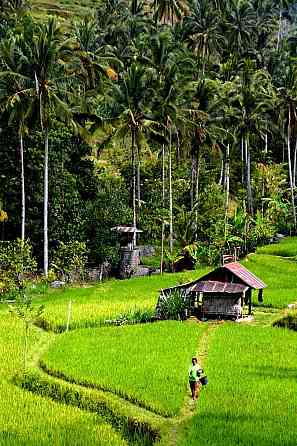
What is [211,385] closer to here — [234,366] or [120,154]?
[234,366]

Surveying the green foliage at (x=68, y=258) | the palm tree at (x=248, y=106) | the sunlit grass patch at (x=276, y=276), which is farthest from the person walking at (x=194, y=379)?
the palm tree at (x=248, y=106)

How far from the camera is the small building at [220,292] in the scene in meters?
24.3

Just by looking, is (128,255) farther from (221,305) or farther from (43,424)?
(43,424)

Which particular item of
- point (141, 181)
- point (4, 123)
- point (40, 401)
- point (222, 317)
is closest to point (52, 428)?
point (40, 401)

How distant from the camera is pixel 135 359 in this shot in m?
18.9

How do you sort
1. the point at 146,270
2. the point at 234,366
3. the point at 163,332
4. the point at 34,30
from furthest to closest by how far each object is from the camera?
the point at 146,270, the point at 34,30, the point at 163,332, the point at 234,366

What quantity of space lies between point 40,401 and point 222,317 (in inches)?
412

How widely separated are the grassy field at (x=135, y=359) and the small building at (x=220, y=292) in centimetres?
132

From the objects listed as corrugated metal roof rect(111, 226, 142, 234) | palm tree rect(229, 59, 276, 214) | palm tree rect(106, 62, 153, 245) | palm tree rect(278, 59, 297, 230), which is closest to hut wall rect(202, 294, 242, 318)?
palm tree rect(106, 62, 153, 245)

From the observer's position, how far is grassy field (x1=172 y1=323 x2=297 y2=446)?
42.7 feet

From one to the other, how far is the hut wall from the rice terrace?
70 centimetres

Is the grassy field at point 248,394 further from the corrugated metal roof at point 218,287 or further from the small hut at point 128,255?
the small hut at point 128,255

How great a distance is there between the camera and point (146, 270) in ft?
126

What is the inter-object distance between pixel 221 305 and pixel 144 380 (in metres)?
8.67
